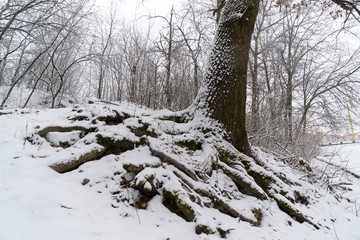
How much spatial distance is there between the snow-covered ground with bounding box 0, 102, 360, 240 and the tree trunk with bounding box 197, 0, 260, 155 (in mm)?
1367

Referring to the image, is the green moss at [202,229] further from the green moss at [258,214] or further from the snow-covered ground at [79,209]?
the green moss at [258,214]

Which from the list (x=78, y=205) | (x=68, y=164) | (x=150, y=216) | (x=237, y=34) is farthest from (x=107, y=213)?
(x=237, y=34)

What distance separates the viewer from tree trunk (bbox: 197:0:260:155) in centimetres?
421

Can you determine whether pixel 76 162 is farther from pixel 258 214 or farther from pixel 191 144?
pixel 258 214

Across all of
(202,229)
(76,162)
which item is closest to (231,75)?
(202,229)

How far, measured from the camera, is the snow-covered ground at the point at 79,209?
1883 millimetres

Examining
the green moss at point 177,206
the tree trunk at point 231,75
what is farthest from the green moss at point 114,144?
the tree trunk at point 231,75

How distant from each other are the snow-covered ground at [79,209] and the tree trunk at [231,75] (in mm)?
1367

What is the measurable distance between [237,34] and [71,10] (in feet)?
21.4

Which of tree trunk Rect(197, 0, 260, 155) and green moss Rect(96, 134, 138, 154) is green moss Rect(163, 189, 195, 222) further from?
tree trunk Rect(197, 0, 260, 155)

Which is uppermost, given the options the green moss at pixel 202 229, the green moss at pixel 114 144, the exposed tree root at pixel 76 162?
the green moss at pixel 114 144

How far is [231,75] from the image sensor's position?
4246 mm

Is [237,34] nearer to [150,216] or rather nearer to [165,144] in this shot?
[165,144]

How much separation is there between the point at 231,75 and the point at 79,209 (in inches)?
126
